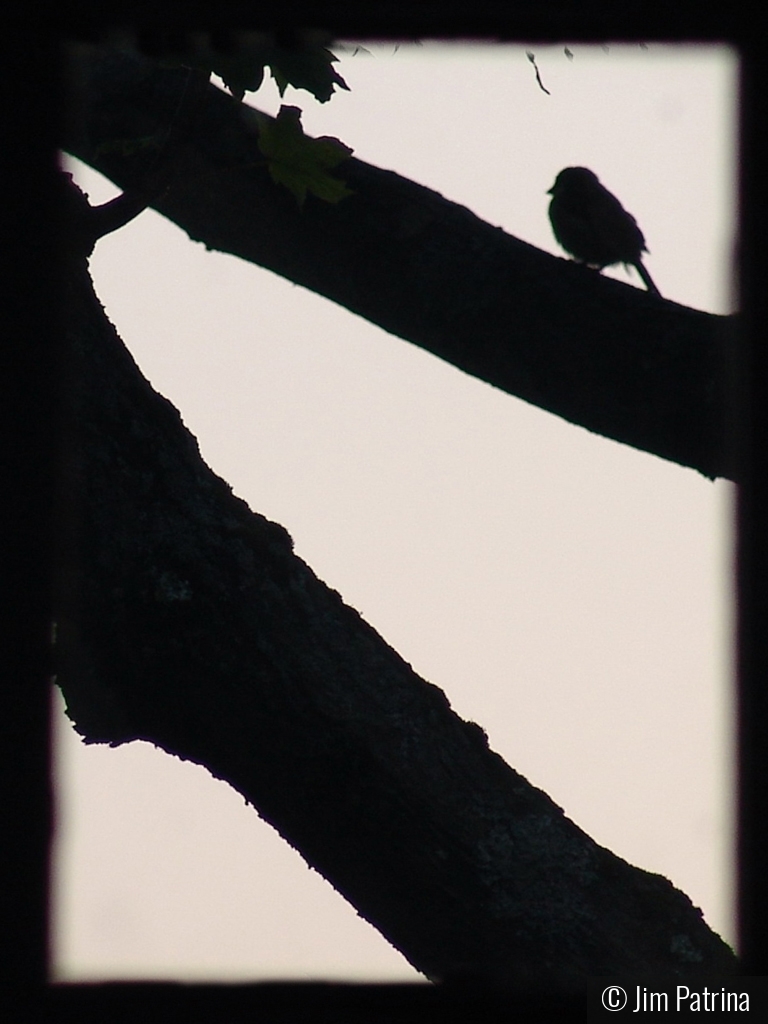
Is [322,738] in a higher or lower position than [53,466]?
lower

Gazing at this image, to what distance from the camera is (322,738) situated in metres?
2.26

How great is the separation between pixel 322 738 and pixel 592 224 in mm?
5185

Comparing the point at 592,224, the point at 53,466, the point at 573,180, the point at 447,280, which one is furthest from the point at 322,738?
the point at 573,180

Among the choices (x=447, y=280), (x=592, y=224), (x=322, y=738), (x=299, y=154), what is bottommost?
(x=322, y=738)

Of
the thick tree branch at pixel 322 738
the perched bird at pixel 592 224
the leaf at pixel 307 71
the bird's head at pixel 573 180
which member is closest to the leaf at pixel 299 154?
the leaf at pixel 307 71

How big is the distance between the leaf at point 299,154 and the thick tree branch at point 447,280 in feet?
0.32

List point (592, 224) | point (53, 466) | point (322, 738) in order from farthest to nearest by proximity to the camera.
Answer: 1. point (592, 224)
2. point (322, 738)
3. point (53, 466)

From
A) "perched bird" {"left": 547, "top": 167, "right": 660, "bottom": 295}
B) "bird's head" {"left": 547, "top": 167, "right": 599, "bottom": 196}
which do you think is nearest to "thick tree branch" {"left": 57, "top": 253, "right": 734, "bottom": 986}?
"perched bird" {"left": 547, "top": 167, "right": 660, "bottom": 295}

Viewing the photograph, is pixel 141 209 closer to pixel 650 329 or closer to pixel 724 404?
pixel 650 329

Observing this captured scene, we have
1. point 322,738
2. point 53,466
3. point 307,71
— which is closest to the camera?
point 53,466

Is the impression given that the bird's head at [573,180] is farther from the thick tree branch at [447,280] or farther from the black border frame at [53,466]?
the black border frame at [53,466]

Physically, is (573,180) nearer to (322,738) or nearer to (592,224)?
(592,224)

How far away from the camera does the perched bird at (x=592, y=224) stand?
6.59 m

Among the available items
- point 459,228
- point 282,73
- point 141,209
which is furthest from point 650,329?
point 141,209
